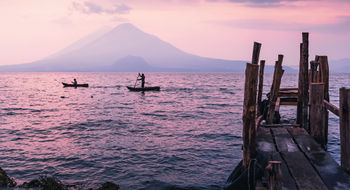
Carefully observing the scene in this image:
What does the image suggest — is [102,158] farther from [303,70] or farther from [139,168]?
[303,70]

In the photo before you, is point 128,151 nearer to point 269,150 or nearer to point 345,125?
point 269,150

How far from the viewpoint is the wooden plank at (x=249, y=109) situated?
19.3 feet

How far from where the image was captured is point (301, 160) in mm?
6031

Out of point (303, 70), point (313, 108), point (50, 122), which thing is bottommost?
point (50, 122)

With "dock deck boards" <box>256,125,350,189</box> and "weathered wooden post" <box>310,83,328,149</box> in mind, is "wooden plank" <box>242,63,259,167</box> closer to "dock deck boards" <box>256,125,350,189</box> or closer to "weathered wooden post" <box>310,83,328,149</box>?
"dock deck boards" <box>256,125,350,189</box>

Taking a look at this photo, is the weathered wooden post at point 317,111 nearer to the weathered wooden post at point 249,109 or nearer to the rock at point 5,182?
the weathered wooden post at point 249,109

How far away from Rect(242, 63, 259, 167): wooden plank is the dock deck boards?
1.58ft

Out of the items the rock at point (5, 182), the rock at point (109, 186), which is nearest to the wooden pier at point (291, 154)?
the rock at point (109, 186)

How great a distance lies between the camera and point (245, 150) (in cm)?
628

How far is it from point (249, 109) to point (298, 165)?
4.78 ft

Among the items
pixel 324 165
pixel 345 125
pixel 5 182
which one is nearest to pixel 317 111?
pixel 345 125

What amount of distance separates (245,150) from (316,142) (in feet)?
7.31

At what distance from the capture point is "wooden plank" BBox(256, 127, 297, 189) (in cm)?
507

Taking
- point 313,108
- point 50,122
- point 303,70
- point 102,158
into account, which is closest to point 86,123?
point 50,122
